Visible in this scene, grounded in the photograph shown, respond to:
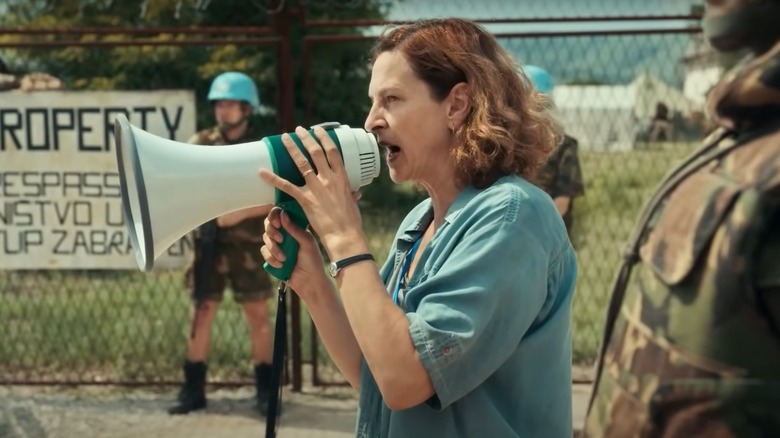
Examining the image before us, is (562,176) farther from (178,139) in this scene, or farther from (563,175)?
(178,139)

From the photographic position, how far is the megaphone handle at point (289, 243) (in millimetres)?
1993

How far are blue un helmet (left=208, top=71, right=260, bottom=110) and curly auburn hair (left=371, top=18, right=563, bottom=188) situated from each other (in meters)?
3.54

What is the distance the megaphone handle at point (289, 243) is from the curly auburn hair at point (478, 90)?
296 mm

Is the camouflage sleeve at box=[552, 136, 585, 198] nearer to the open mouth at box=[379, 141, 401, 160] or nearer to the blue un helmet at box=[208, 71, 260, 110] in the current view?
the blue un helmet at box=[208, 71, 260, 110]

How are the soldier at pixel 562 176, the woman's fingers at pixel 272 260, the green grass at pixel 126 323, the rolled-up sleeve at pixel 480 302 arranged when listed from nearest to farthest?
the rolled-up sleeve at pixel 480 302 → the woman's fingers at pixel 272 260 → the soldier at pixel 562 176 → the green grass at pixel 126 323

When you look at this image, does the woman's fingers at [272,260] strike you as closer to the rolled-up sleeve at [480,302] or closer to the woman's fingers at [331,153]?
the woman's fingers at [331,153]

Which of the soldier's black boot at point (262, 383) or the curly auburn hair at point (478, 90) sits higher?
the curly auburn hair at point (478, 90)

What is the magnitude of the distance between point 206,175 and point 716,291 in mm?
1118

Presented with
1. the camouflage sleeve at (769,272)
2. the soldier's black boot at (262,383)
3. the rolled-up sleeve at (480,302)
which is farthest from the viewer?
the soldier's black boot at (262,383)

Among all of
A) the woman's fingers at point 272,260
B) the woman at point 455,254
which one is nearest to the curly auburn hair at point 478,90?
the woman at point 455,254

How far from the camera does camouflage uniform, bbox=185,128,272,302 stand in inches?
215

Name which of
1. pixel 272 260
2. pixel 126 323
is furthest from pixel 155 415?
pixel 272 260

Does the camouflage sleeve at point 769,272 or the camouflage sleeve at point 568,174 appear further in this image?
the camouflage sleeve at point 568,174

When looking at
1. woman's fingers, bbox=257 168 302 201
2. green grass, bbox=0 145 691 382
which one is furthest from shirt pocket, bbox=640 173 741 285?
green grass, bbox=0 145 691 382
